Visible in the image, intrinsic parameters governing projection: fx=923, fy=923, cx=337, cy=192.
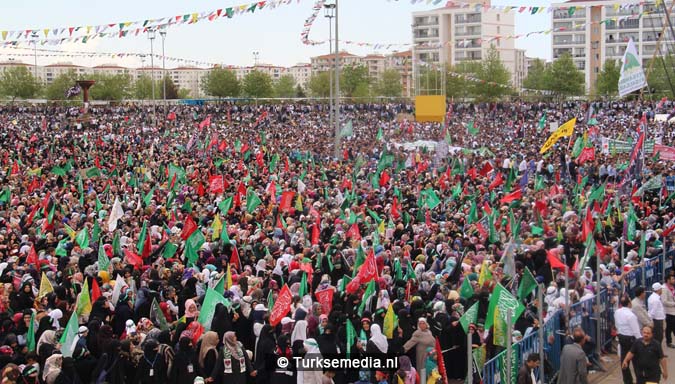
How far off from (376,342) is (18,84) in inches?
3573

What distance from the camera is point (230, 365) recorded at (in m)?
9.52

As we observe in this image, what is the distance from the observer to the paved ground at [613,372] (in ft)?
38.2

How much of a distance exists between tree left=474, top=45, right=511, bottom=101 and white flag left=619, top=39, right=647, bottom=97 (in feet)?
159

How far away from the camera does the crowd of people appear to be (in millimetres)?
9953

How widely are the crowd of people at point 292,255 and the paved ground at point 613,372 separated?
0.43m

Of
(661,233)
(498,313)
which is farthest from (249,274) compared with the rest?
(661,233)

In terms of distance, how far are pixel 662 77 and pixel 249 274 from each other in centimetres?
6119

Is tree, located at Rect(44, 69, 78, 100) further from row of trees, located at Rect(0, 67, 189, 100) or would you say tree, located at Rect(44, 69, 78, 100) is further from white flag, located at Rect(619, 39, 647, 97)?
white flag, located at Rect(619, 39, 647, 97)

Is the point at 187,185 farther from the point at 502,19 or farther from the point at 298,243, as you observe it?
the point at 502,19

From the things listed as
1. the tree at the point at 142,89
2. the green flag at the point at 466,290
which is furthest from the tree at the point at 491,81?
the green flag at the point at 466,290

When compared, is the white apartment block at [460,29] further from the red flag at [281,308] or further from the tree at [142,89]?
the red flag at [281,308]

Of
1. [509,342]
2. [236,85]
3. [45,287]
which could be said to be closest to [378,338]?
[509,342]

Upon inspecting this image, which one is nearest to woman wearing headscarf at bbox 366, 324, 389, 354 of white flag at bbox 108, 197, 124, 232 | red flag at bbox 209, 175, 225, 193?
white flag at bbox 108, 197, 124, 232

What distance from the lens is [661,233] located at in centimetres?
1667
